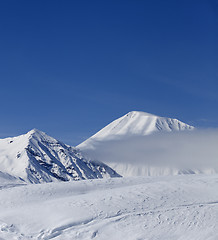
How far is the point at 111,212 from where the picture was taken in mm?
30250

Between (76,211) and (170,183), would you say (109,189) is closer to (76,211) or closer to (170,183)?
(170,183)

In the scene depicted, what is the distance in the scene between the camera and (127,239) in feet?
86.7

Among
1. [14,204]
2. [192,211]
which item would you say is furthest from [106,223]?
[14,204]

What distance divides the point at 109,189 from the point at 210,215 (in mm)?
10691

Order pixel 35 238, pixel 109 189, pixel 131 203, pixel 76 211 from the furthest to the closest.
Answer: pixel 109 189 < pixel 131 203 < pixel 76 211 < pixel 35 238

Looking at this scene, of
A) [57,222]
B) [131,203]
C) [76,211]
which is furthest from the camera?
[131,203]

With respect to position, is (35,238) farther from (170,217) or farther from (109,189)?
(109,189)

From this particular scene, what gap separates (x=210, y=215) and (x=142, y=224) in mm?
5353

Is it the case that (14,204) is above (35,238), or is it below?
above

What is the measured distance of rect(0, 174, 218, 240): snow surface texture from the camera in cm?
2708

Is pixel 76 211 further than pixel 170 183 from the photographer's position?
No

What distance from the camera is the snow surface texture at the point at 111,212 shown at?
27.1 metres

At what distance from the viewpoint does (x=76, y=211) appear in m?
30.2

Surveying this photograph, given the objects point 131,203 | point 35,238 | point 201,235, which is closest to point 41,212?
point 35,238
